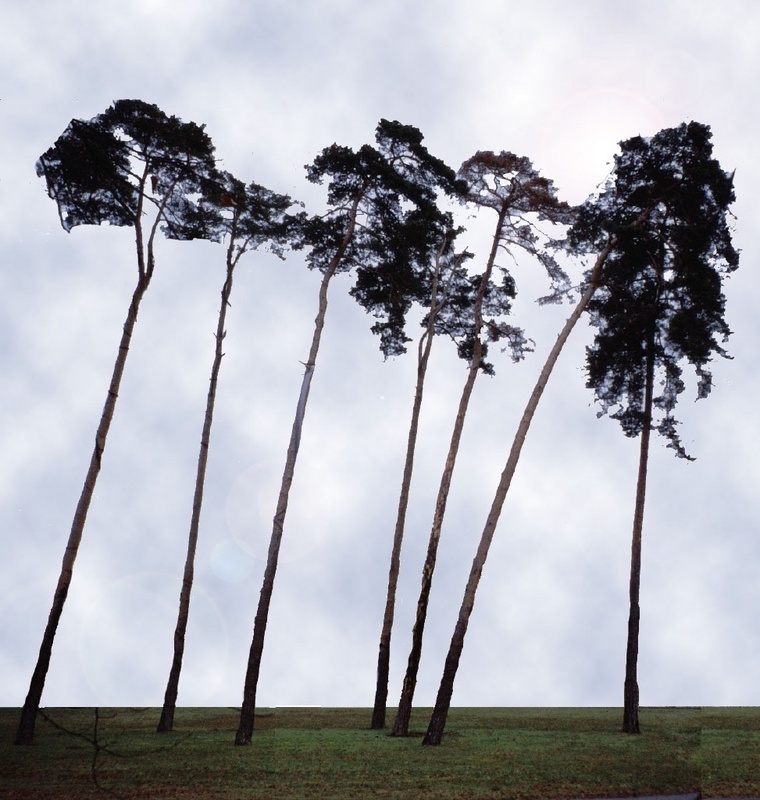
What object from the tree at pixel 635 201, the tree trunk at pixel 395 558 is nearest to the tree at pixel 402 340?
the tree trunk at pixel 395 558

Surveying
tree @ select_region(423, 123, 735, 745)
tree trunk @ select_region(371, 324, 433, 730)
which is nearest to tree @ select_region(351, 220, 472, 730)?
tree trunk @ select_region(371, 324, 433, 730)

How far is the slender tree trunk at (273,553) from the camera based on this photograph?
55.5 ft

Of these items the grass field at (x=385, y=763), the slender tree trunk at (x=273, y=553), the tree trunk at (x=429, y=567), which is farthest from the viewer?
the tree trunk at (x=429, y=567)

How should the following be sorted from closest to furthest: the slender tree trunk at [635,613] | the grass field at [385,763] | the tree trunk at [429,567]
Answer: the grass field at [385,763] → the tree trunk at [429,567] → the slender tree trunk at [635,613]

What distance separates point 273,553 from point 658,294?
12836 mm

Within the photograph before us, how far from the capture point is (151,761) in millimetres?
14789

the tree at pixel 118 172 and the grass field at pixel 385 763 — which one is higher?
the tree at pixel 118 172

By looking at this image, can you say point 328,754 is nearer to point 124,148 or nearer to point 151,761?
point 151,761

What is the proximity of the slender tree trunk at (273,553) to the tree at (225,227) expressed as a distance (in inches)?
143

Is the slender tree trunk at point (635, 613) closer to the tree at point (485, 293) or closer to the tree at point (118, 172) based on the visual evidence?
the tree at point (485, 293)

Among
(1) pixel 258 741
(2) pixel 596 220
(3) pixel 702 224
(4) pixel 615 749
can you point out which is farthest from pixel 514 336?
(1) pixel 258 741

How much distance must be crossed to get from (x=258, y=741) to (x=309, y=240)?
12838 millimetres

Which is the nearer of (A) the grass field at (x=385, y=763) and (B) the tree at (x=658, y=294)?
(A) the grass field at (x=385, y=763)

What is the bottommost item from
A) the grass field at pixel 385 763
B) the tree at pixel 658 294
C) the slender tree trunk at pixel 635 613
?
the grass field at pixel 385 763
